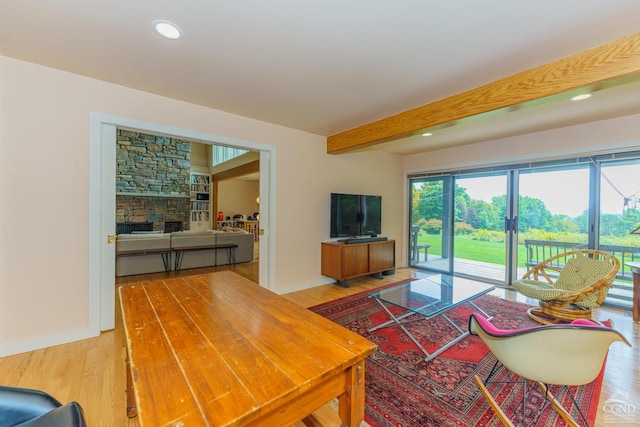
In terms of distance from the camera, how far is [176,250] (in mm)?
4820

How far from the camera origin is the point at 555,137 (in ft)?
11.9

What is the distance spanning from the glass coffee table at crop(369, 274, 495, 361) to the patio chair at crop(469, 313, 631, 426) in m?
0.70

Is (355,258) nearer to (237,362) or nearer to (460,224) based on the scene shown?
(460,224)

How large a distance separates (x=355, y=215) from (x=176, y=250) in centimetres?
334

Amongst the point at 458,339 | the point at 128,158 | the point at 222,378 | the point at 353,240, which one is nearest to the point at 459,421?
the point at 458,339

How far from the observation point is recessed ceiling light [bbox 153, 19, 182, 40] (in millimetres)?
1623

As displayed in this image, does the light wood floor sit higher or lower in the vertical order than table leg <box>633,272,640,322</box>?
lower

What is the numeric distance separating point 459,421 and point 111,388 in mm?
2214

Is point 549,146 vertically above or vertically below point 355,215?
above

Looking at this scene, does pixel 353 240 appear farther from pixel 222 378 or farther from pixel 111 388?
pixel 222 378

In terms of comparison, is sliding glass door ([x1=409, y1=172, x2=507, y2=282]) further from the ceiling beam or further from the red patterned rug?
the ceiling beam

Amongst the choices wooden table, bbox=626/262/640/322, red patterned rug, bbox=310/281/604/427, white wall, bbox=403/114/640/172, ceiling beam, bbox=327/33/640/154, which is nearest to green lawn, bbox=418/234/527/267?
wooden table, bbox=626/262/640/322

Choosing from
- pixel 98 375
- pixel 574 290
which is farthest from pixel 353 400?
pixel 574 290

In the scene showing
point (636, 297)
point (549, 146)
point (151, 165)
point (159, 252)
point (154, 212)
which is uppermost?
point (151, 165)
